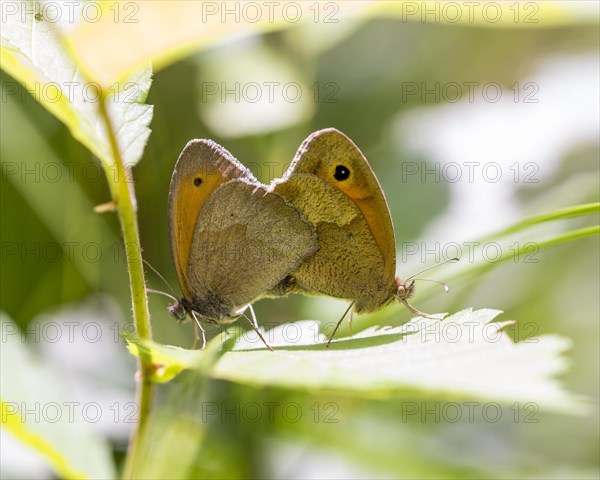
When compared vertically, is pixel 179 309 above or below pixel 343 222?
below

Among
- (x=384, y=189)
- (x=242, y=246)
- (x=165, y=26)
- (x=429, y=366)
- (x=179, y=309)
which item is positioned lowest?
(x=429, y=366)

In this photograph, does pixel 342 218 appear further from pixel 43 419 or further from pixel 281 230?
pixel 43 419

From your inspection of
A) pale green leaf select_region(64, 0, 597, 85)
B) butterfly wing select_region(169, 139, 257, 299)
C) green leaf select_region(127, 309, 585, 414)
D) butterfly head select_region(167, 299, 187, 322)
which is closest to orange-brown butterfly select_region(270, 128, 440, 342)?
butterfly wing select_region(169, 139, 257, 299)

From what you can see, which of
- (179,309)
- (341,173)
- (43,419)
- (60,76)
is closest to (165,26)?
(60,76)

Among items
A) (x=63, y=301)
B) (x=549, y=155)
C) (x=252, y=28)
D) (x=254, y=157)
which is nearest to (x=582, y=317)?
(x=549, y=155)

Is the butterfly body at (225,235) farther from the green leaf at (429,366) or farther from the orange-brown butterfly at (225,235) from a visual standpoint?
the green leaf at (429,366)

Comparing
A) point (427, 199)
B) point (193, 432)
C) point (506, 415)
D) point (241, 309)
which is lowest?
point (193, 432)

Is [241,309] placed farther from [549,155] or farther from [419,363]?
[549,155]
